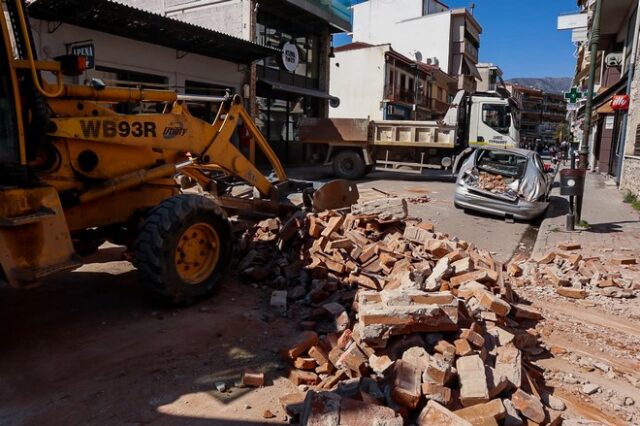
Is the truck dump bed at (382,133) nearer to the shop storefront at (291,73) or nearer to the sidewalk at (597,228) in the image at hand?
the shop storefront at (291,73)

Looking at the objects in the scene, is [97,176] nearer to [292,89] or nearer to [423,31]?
[292,89]

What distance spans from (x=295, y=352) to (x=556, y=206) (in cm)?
1050

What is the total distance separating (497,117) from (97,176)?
16.8m

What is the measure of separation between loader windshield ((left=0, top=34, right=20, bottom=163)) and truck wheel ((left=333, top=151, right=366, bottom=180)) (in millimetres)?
14587

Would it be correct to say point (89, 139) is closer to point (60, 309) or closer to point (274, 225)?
point (60, 309)

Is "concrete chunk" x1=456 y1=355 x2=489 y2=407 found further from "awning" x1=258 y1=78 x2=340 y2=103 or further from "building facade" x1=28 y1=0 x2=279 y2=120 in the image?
"awning" x1=258 y1=78 x2=340 y2=103

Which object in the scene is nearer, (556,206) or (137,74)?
(556,206)

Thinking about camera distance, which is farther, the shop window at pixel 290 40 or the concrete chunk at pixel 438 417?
the shop window at pixel 290 40

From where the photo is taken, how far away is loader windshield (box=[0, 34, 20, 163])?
394 centimetres

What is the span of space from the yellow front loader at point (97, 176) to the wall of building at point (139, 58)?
6027 mm

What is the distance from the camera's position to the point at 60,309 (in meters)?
5.11

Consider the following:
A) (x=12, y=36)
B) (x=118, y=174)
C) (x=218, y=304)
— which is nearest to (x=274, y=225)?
(x=218, y=304)

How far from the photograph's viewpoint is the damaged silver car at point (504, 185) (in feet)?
35.1

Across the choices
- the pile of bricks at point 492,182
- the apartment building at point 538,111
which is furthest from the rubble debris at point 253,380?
the apartment building at point 538,111
